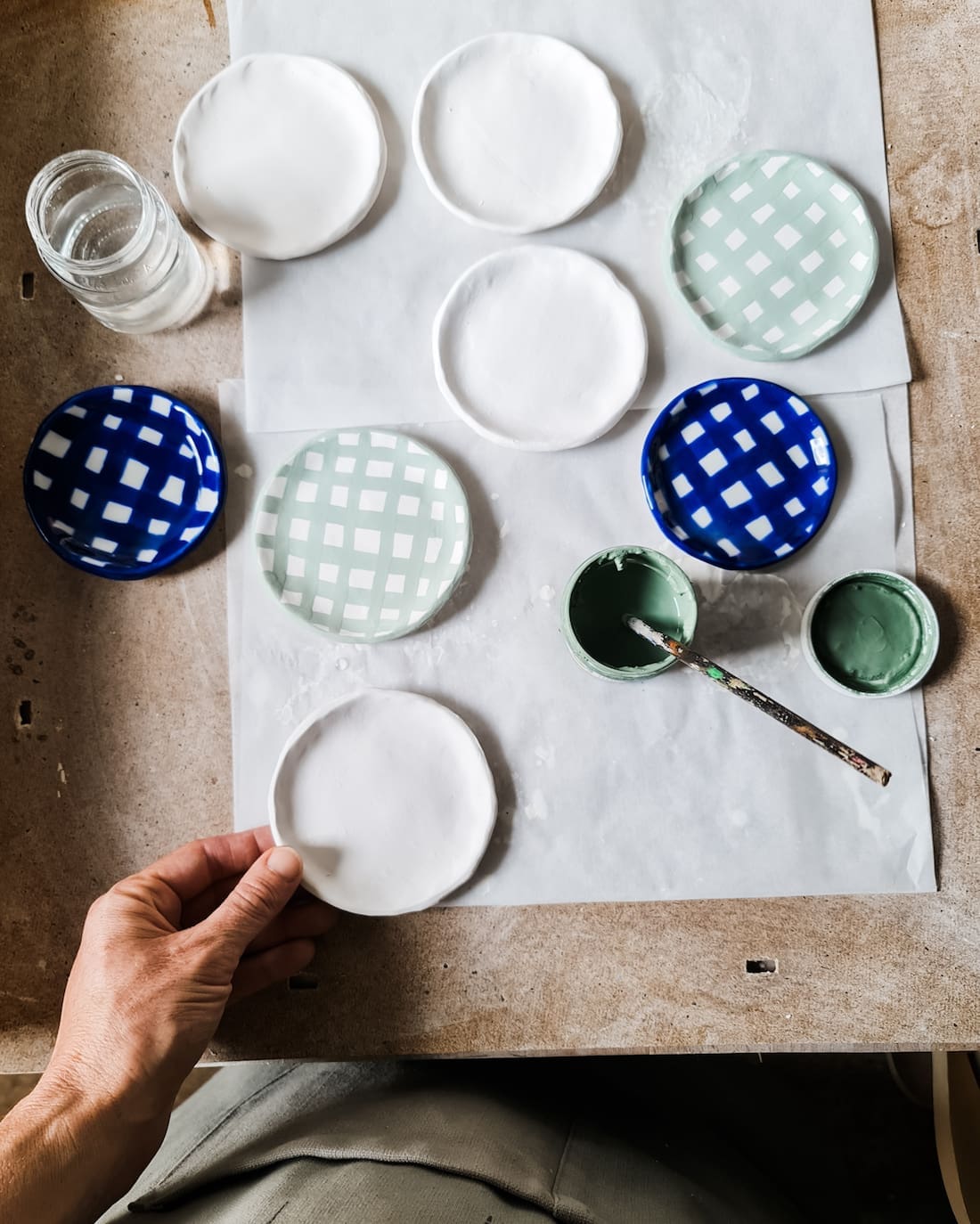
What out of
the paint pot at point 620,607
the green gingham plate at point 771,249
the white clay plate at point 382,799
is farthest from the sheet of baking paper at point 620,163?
Answer: the white clay plate at point 382,799

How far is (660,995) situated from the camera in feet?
2.86

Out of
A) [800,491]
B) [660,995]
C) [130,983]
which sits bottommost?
[660,995]

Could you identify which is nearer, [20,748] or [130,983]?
[130,983]

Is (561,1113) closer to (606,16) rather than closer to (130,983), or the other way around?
(130,983)

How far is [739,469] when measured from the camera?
2.93 feet

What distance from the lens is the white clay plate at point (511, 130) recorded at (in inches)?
36.2

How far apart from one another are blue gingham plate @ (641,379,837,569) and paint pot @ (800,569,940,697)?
0.07 metres

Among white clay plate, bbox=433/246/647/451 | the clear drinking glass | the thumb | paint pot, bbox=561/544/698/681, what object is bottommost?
the thumb

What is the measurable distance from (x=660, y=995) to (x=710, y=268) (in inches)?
29.3

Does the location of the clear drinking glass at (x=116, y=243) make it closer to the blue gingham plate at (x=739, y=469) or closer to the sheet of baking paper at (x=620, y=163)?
the sheet of baking paper at (x=620, y=163)

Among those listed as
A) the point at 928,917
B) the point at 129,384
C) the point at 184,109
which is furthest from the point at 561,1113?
Answer: the point at 184,109

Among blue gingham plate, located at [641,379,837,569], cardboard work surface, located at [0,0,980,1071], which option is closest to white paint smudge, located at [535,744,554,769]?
cardboard work surface, located at [0,0,980,1071]

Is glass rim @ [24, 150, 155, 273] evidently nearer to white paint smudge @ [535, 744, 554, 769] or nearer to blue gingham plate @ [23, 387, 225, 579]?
blue gingham plate @ [23, 387, 225, 579]

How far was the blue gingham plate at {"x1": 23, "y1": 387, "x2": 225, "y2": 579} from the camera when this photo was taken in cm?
91
